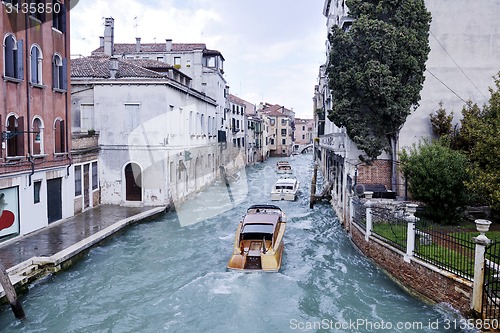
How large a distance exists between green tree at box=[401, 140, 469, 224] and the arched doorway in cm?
1200

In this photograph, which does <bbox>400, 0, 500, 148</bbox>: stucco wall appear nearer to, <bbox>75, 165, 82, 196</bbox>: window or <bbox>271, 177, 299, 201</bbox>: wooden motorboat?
<bbox>271, 177, 299, 201</bbox>: wooden motorboat

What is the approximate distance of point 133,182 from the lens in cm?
2020

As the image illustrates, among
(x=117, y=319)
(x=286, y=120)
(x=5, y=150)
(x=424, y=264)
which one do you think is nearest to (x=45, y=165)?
(x=5, y=150)

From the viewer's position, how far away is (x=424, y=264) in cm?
966

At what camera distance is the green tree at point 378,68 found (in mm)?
14789

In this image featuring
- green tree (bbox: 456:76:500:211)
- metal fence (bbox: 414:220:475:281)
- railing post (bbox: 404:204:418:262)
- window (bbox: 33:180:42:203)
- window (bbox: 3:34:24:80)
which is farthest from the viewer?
window (bbox: 33:180:42:203)

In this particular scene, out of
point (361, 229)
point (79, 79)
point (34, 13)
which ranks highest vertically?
point (34, 13)

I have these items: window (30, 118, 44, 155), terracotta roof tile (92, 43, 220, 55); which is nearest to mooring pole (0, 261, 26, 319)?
window (30, 118, 44, 155)

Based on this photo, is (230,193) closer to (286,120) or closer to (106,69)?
(106,69)

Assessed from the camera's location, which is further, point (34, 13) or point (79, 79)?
point (79, 79)

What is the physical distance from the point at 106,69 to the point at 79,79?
1318 mm

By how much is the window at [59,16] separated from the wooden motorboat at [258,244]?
9.63 meters

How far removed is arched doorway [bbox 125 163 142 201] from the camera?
66.2 ft

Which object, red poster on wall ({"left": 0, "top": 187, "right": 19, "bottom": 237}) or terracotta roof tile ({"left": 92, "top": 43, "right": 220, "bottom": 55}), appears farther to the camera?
terracotta roof tile ({"left": 92, "top": 43, "right": 220, "bottom": 55})
